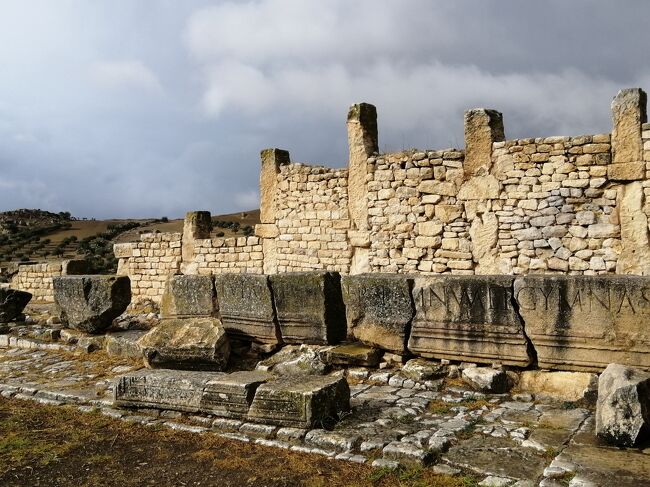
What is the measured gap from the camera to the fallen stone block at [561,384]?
5.52 metres

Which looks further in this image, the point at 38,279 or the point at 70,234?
the point at 70,234

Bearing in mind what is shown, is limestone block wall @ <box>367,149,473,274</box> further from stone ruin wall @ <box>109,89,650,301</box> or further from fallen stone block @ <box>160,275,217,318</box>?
fallen stone block @ <box>160,275,217,318</box>

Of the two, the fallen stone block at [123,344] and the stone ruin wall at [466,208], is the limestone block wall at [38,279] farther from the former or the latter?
the fallen stone block at [123,344]

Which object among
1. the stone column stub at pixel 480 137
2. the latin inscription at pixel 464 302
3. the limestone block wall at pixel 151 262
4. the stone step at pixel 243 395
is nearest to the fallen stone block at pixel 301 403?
the stone step at pixel 243 395

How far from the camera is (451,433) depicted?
4.89 metres

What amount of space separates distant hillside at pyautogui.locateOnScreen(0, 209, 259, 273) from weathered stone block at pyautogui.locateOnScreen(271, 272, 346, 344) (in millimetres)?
18898

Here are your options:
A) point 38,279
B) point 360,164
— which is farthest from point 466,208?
point 38,279

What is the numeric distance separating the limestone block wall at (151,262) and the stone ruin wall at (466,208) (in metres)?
0.64

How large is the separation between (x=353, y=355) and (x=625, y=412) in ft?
10.2

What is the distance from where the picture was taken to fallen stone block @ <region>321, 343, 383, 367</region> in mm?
6887

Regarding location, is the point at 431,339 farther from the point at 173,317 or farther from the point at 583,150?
the point at 583,150

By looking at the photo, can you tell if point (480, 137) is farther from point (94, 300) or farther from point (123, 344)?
point (94, 300)

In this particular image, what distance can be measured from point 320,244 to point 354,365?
271 inches

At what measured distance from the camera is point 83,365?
28.2 ft
